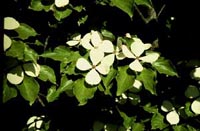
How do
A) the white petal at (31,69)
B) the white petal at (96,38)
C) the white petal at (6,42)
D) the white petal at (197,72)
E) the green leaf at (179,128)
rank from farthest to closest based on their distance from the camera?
the white petal at (197,72) → the green leaf at (179,128) → the white petal at (96,38) → the white petal at (31,69) → the white petal at (6,42)

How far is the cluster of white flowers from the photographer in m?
1.31

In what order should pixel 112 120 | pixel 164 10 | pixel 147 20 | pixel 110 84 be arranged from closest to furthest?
pixel 110 84 → pixel 112 120 → pixel 147 20 → pixel 164 10

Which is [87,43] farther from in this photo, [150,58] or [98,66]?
[150,58]

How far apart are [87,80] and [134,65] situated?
15cm

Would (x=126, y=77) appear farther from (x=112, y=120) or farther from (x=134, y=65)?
(x=112, y=120)

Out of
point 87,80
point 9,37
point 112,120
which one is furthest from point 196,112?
point 9,37

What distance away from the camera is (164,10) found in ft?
6.30

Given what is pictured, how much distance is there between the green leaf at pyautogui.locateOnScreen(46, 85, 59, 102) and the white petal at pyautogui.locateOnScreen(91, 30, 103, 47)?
22cm

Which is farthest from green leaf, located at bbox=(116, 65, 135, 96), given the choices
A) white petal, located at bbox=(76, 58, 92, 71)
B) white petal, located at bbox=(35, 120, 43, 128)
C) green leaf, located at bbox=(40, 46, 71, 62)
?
white petal, located at bbox=(35, 120, 43, 128)

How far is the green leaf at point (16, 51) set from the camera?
1.20 metres

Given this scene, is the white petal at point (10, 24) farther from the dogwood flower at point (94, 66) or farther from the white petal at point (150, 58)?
the white petal at point (150, 58)

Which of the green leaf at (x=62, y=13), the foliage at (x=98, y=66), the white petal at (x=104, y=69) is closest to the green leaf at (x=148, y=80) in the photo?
the foliage at (x=98, y=66)

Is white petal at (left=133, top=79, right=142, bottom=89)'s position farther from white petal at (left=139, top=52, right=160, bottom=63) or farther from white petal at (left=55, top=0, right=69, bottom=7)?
white petal at (left=55, top=0, right=69, bottom=7)

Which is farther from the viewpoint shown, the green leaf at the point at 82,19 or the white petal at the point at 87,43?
the green leaf at the point at 82,19
